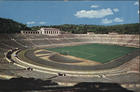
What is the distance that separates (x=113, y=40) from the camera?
317ft

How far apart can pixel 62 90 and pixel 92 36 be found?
337 ft

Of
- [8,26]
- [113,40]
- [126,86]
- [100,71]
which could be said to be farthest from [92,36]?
[126,86]

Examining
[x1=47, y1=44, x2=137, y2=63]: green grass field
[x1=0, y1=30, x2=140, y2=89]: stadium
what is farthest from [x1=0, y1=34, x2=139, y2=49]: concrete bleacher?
[x1=47, y1=44, x2=137, y2=63]: green grass field

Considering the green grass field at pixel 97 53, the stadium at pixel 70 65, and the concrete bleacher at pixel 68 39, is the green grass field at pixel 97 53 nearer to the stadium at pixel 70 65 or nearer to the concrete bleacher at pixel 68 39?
the stadium at pixel 70 65

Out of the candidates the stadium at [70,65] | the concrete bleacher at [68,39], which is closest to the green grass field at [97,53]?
the stadium at [70,65]

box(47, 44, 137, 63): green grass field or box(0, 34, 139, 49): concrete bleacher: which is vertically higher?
box(0, 34, 139, 49): concrete bleacher

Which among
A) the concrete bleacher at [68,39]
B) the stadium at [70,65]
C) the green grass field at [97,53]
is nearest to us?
the stadium at [70,65]

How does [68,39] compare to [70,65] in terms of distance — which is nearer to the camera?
[70,65]

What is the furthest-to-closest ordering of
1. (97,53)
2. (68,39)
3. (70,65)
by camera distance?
(68,39), (97,53), (70,65)

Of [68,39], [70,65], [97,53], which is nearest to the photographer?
[70,65]

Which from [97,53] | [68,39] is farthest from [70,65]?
[68,39]

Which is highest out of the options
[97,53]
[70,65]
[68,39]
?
[68,39]

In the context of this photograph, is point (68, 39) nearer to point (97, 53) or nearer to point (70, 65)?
point (97, 53)

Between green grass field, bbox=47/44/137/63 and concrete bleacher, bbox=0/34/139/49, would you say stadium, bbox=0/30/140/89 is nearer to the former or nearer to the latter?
green grass field, bbox=47/44/137/63
